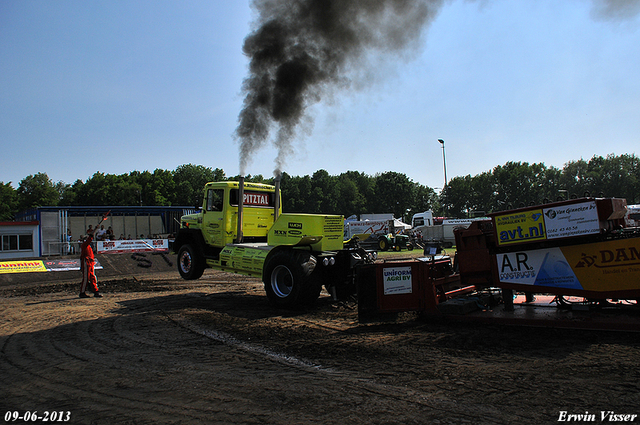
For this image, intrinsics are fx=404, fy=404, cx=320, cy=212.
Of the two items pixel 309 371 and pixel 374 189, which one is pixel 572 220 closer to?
pixel 309 371

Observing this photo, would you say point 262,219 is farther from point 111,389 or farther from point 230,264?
point 111,389

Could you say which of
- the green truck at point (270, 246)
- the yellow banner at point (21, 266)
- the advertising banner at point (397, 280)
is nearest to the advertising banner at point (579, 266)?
the advertising banner at point (397, 280)

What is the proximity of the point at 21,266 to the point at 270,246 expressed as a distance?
11.9 metres

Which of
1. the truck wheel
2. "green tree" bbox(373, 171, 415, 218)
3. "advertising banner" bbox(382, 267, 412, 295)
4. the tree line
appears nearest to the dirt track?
"advertising banner" bbox(382, 267, 412, 295)

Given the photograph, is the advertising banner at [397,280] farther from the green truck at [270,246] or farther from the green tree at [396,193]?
the green tree at [396,193]

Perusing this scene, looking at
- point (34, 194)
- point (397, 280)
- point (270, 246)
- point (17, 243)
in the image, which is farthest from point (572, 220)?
point (34, 194)

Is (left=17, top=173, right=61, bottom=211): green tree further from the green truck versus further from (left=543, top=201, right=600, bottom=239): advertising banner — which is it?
(left=543, top=201, right=600, bottom=239): advertising banner

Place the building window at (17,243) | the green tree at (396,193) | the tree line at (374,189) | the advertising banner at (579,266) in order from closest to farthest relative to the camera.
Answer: the advertising banner at (579,266)
the building window at (17,243)
the tree line at (374,189)
the green tree at (396,193)

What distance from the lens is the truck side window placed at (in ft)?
34.1

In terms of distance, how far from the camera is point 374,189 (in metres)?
84.8

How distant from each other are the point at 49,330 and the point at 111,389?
3693 millimetres

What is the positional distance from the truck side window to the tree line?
56572 millimetres

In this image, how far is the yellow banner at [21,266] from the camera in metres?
14.7

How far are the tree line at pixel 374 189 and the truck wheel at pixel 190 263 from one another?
55.9m
